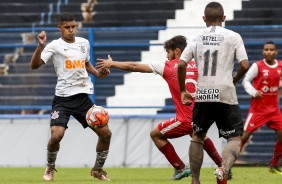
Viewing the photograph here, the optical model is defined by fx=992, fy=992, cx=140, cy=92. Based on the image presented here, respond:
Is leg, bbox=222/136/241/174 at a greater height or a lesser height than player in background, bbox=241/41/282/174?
greater

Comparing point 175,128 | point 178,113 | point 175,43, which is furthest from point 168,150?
point 175,43

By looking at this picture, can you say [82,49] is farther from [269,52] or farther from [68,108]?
[269,52]

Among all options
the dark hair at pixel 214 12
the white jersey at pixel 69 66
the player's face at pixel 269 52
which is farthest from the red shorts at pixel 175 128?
the player's face at pixel 269 52

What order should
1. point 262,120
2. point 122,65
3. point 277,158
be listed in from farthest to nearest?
point 262,120
point 277,158
point 122,65

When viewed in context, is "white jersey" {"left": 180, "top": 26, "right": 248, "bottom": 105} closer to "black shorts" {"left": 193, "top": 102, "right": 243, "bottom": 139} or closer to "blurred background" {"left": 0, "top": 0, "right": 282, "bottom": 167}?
"black shorts" {"left": 193, "top": 102, "right": 243, "bottom": 139}

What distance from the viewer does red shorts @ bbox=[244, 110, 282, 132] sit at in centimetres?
1533

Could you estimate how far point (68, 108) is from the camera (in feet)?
39.8

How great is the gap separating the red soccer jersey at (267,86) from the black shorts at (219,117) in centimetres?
603

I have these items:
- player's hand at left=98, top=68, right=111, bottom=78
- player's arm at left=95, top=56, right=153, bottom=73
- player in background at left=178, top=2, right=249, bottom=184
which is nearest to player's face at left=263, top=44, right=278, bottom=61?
player's hand at left=98, top=68, right=111, bottom=78

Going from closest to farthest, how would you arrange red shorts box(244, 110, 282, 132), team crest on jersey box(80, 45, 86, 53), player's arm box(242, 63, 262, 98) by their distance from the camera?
team crest on jersey box(80, 45, 86, 53), red shorts box(244, 110, 282, 132), player's arm box(242, 63, 262, 98)

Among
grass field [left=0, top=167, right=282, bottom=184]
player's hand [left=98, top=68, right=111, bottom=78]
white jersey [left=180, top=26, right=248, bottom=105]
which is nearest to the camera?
white jersey [left=180, top=26, right=248, bottom=105]

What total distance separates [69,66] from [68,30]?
1.46ft

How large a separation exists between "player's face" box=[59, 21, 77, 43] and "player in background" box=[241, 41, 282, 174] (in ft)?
13.6

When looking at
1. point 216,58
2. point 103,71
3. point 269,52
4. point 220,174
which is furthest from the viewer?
point 269,52
